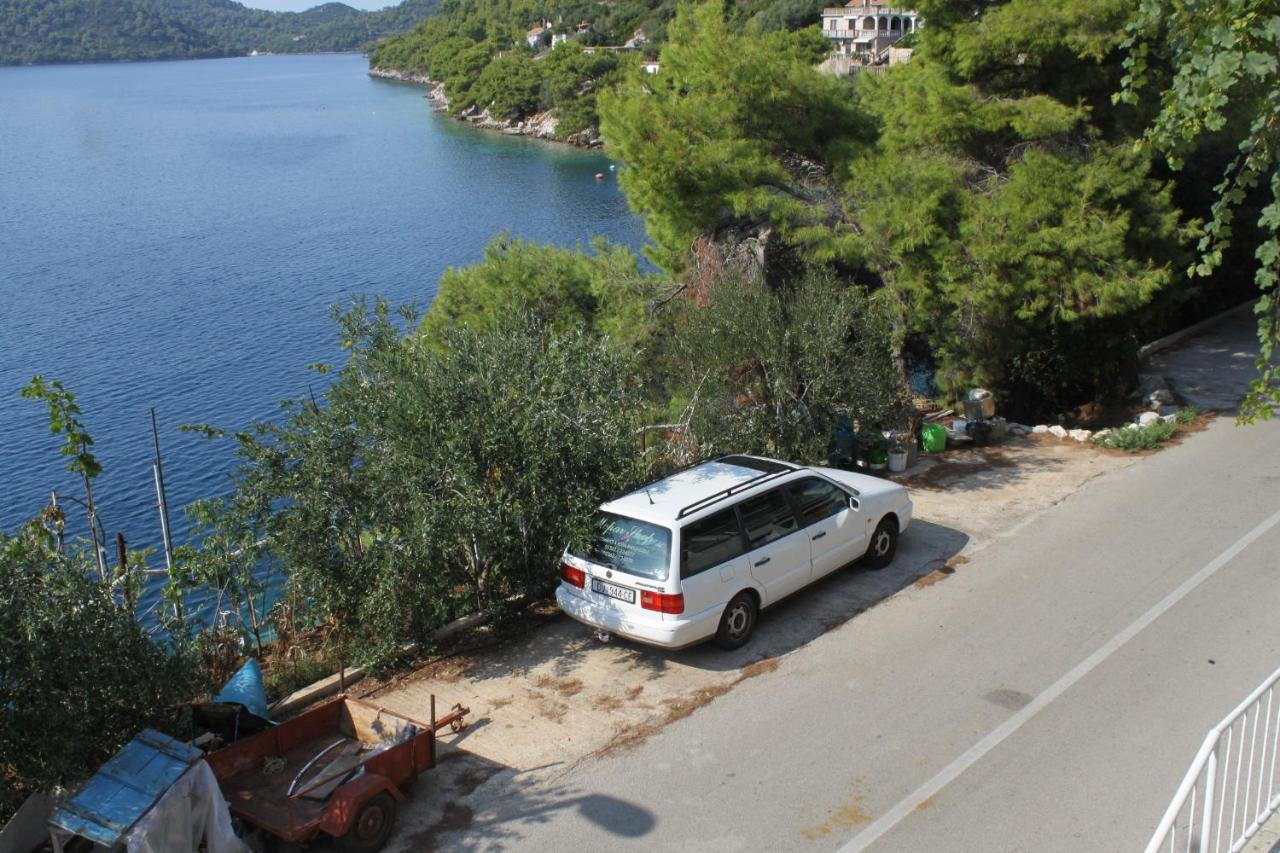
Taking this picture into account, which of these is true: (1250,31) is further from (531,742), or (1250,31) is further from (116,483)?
(116,483)

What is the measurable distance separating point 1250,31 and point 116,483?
23463 mm

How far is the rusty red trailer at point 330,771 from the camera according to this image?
6863mm

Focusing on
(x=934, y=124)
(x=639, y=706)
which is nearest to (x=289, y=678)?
(x=639, y=706)

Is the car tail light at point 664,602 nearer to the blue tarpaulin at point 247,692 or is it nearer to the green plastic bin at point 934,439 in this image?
the blue tarpaulin at point 247,692

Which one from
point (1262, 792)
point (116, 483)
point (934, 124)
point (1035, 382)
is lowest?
point (116, 483)

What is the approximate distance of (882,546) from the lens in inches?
448

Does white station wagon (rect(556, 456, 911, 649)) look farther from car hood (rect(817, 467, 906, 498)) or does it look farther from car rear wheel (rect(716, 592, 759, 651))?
car hood (rect(817, 467, 906, 498))

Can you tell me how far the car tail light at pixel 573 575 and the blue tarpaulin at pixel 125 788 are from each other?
3622mm

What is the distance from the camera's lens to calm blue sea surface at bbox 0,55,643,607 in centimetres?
2717

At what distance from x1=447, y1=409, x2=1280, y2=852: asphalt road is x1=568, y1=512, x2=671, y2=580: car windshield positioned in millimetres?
1224

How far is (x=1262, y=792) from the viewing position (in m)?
5.94

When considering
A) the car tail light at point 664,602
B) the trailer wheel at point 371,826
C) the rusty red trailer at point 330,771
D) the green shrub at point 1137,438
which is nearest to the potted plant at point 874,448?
the green shrub at point 1137,438

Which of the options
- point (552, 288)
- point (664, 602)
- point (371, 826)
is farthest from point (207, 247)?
point (371, 826)

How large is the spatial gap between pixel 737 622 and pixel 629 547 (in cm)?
117
